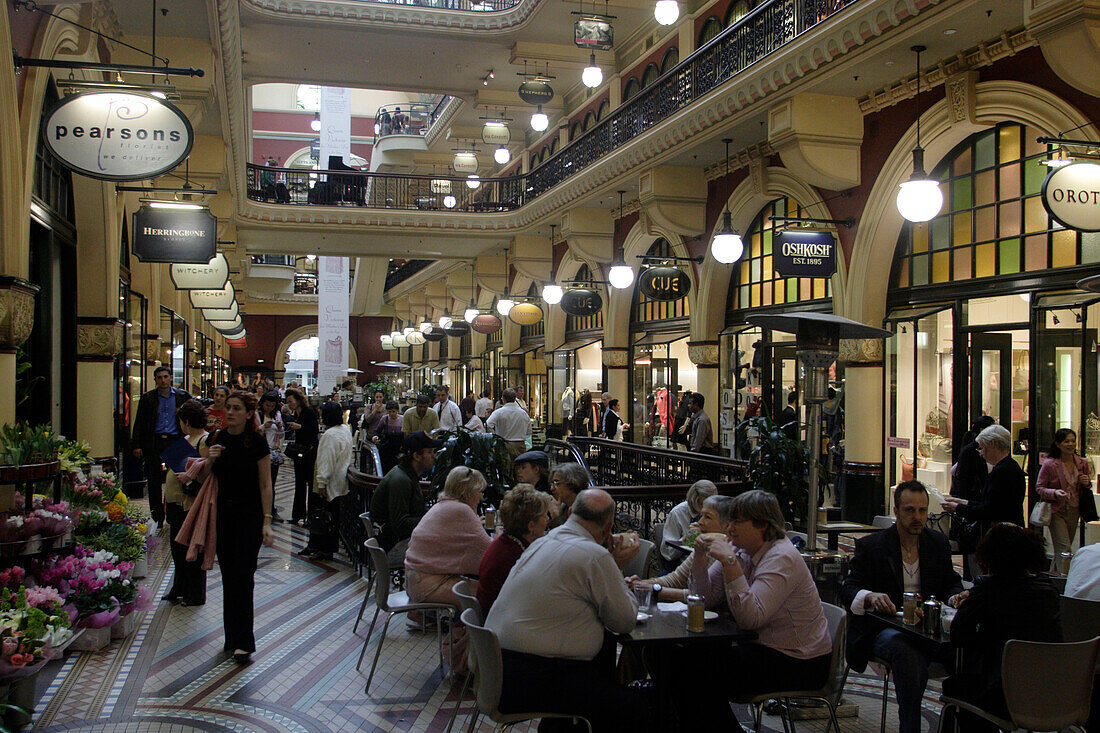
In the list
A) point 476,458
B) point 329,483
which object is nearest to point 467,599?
point 476,458

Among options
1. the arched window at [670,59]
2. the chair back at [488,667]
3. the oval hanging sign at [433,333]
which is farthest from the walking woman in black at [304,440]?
the oval hanging sign at [433,333]

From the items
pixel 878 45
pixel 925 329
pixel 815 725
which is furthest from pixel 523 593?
pixel 925 329

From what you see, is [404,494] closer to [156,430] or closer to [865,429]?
[156,430]

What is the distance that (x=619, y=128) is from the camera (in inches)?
578

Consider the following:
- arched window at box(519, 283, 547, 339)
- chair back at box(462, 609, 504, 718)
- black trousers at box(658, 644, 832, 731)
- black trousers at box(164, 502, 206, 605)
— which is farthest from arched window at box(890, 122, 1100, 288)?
arched window at box(519, 283, 547, 339)

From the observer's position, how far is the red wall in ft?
135

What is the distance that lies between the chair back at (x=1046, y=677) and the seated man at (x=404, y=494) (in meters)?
4.46

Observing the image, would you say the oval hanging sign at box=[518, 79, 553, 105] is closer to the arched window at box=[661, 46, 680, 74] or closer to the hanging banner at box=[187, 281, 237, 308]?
the arched window at box=[661, 46, 680, 74]

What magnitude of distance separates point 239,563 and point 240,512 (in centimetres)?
34

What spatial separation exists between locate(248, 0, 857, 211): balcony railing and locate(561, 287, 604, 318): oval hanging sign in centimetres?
234

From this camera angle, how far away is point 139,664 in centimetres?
576

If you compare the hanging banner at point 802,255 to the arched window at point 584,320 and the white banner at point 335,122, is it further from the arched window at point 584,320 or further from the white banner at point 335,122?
the white banner at point 335,122

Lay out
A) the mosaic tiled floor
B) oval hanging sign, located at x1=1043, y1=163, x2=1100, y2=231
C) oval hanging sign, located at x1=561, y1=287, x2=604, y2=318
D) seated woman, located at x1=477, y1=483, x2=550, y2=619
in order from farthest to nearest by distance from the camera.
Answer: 1. oval hanging sign, located at x1=561, y1=287, x2=604, y2=318
2. oval hanging sign, located at x1=1043, y1=163, x2=1100, y2=231
3. the mosaic tiled floor
4. seated woman, located at x1=477, y1=483, x2=550, y2=619

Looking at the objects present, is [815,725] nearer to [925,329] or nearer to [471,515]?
[471,515]
